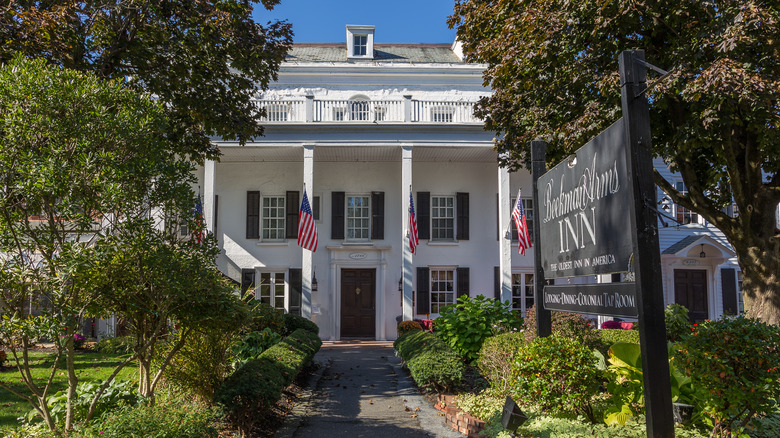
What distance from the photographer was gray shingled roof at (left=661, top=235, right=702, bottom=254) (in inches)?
754

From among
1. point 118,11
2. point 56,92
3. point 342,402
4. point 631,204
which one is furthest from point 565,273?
point 118,11

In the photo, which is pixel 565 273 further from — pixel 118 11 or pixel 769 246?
pixel 118 11

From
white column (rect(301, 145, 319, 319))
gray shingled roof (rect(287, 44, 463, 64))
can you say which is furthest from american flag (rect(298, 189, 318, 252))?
gray shingled roof (rect(287, 44, 463, 64))

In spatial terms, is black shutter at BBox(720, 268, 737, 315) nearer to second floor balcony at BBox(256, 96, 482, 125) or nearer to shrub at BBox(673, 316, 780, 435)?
second floor balcony at BBox(256, 96, 482, 125)

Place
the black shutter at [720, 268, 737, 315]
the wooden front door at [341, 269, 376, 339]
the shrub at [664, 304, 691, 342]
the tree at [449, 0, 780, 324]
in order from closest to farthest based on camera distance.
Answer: the tree at [449, 0, 780, 324] < the shrub at [664, 304, 691, 342] < the wooden front door at [341, 269, 376, 339] < the black shutter at [720, 268, 737, 315]

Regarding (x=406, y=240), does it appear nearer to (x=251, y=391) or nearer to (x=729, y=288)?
(x=251, y=391)

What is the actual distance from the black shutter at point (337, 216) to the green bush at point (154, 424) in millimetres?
13412

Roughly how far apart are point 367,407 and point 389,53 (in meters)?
16.6

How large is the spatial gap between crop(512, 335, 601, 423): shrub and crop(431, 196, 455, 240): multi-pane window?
1421 cm

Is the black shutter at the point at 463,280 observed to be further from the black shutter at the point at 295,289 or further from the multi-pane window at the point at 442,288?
the black shutter at the point at 295,289

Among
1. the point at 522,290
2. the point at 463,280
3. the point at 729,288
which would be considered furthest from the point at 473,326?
the point at 729,288

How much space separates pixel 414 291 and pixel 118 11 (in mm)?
12223

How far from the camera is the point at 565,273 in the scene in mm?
4590

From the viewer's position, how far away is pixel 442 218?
1925 centimetres
